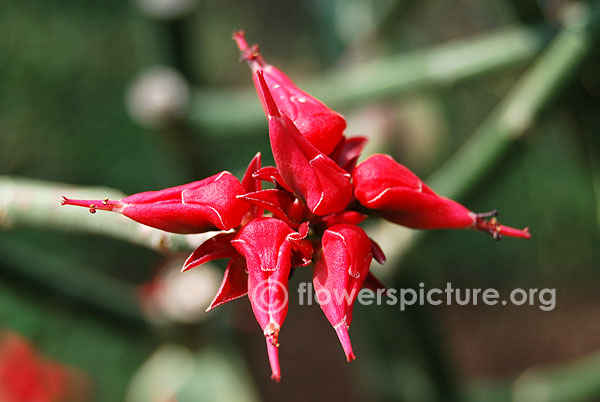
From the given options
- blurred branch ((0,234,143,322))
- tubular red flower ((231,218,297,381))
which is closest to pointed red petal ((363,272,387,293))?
tubular red flower ((231,218,297,381))

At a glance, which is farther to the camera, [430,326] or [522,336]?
[522,336]

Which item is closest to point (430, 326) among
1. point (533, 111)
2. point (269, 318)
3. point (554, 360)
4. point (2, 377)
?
point (533, 111)

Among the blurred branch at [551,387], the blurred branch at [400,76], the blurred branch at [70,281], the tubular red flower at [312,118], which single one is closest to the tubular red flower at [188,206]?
the tubular red flower at [312,118]

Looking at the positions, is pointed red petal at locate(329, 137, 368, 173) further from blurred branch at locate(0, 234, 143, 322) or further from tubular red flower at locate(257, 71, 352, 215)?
blurred branch at locate(0, 234, 143, 322)

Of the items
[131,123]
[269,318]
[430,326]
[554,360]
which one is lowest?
[269,318]

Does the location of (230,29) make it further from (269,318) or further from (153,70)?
(269,318)

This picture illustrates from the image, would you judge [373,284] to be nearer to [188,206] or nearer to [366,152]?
[188,206]
